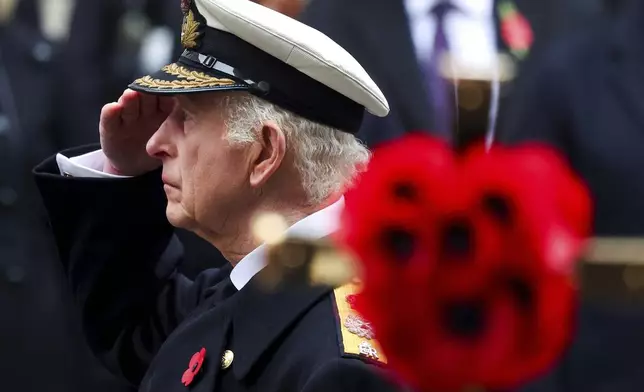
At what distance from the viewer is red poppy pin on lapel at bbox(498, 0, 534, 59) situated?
1.69m

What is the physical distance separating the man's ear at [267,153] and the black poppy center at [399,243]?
1179 millimetres

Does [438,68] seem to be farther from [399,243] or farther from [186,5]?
[399,243]

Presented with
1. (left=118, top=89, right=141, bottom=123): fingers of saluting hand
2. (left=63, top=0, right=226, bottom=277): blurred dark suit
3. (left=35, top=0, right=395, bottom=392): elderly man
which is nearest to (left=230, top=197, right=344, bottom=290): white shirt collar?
(left=35, top=0, right=395, bottom=392): elderly man

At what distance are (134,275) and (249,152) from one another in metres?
0.52

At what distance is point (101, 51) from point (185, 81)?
2.27 meters

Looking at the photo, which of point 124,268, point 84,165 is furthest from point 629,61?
point 84,165

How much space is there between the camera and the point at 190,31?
2.18 metres

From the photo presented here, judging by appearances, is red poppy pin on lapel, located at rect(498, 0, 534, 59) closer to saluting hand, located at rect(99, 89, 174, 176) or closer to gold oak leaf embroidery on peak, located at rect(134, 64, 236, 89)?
gold oak leaf embroidery on peak, located at rect(134, 64, 236, 89)

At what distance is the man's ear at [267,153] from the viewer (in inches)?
78.3

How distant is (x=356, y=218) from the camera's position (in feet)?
2.73

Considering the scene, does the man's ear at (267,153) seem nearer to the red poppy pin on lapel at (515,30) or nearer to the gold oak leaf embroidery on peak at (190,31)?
the gold oak leaf embroidery on peak at (190,31)

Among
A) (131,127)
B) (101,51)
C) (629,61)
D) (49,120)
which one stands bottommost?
(49,120)

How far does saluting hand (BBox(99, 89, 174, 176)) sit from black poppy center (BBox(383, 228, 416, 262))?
5.06 feet

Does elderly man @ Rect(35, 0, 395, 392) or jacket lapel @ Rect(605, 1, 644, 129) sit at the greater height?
jacket lapel @ Rect(605, 1, 644, 129)
